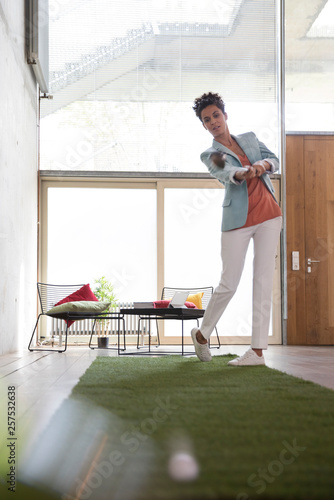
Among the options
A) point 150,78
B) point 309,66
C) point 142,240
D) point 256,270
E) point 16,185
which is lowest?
point 256,270

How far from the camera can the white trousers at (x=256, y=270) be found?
3.12 meters

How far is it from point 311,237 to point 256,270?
403cm

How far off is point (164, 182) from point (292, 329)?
2.30m

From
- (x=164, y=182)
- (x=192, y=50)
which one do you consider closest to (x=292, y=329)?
(x=164, y=182)

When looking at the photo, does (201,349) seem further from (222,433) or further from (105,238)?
(105,238)

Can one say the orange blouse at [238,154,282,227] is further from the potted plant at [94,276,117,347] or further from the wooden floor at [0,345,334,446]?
the potted plant at [94,276,117,347]

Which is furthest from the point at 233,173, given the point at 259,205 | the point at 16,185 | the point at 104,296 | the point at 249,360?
the point at 104,296

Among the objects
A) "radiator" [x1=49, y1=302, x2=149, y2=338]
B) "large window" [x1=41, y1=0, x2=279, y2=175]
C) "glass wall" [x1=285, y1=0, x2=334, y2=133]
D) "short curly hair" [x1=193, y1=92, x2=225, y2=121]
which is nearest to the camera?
"short curly hair" [x1=193, y1=92, x2=225, y2=121]

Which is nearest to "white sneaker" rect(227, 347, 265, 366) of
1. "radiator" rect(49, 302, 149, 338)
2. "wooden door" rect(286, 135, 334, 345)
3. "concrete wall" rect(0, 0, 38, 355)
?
"concrete wall" rect(0, 0, 38, 355)

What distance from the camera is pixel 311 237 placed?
22.9 ft

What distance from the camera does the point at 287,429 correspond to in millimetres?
1413

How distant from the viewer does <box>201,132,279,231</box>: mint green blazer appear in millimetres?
3168

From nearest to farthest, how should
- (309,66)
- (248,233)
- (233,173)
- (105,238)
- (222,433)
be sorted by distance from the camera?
(222,433)
(233,173)
(248,233)
(105,238)
(309,66)

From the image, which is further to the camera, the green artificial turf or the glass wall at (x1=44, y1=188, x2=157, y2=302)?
the glass wall at (x1=44, y1=188, x2=157, y2=302)
